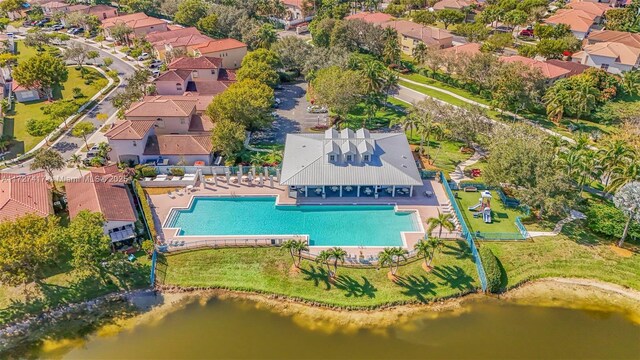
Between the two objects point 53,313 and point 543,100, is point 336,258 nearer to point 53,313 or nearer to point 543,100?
point 53,313

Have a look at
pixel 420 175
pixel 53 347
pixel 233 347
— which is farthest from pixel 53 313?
pixel 420 175

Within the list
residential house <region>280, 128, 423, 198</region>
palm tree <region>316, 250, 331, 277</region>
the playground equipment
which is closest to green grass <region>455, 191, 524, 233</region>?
the playground equipment

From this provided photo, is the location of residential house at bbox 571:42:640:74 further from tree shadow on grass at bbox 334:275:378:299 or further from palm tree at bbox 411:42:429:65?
tree shadow on grass at bbox 334:275:378:299

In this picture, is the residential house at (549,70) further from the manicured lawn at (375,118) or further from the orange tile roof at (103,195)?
the orange tile roof at (103,195)

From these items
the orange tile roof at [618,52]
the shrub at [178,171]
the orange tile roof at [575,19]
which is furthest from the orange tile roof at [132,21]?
the orange tile roof at [575,19]

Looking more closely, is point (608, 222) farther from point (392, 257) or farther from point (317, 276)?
point (317, 276)

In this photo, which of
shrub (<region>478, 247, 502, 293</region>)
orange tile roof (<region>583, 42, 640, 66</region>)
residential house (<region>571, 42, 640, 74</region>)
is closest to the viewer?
shrub (<region>478, 247, 502, 293</region>)

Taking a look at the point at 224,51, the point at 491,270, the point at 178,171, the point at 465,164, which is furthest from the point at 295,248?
the point at 224,51
